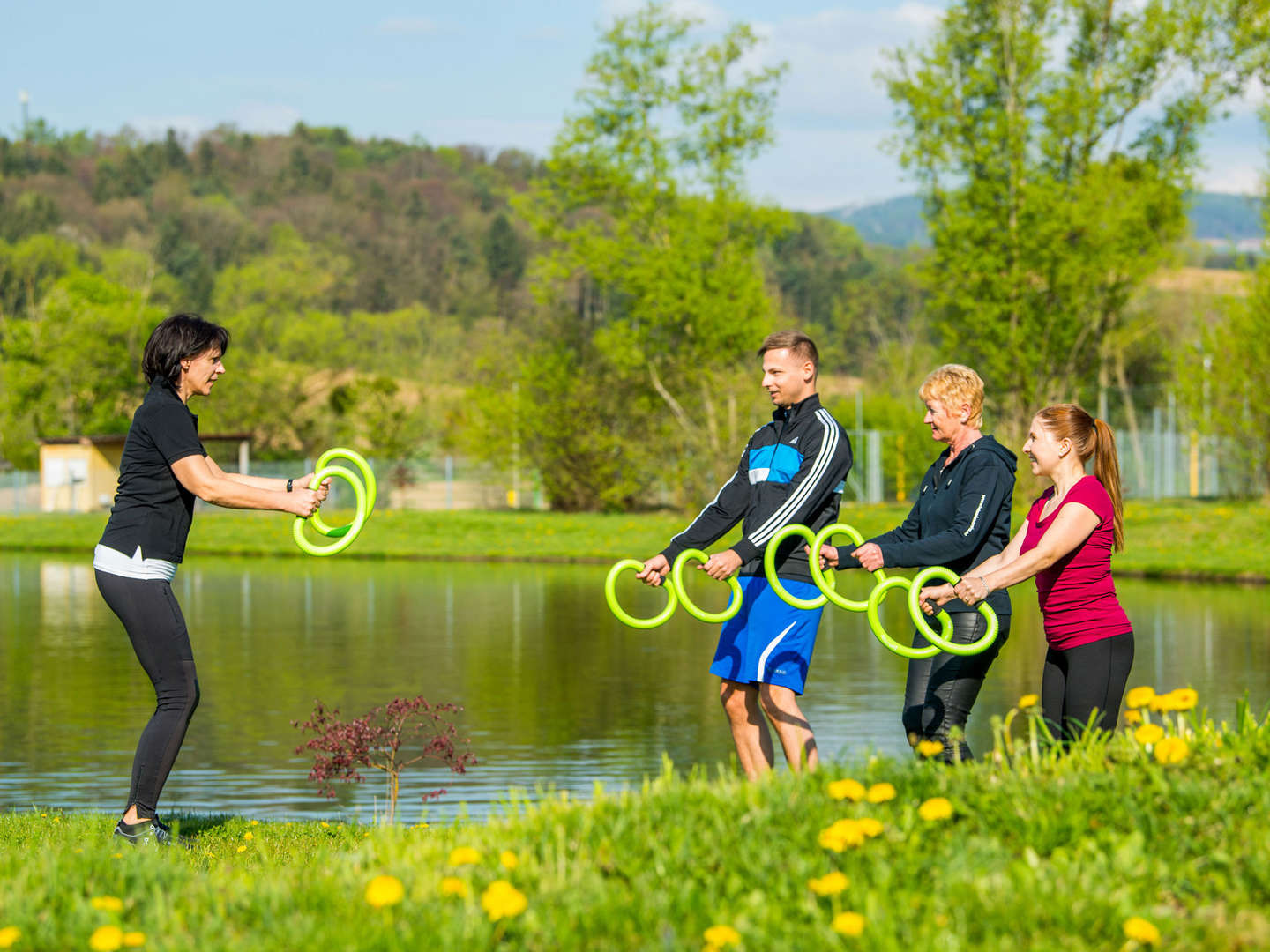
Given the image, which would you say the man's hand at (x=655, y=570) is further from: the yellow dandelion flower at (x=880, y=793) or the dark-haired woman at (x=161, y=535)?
the yellow dandelion flower at (x=880, y=793)

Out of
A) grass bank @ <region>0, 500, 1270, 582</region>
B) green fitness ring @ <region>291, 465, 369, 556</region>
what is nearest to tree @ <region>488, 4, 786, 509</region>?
grass bank @ <region>0, 500, 1270, 582</region>

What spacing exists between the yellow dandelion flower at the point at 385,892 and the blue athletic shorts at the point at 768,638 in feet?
8.42

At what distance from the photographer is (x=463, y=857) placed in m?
4.06

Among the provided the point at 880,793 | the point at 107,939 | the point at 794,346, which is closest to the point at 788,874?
the point at 880,793

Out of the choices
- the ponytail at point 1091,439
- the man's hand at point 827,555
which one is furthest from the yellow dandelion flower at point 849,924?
the ponytail at point 1091,439

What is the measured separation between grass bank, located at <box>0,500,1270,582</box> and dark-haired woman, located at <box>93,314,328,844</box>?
71.4 ft

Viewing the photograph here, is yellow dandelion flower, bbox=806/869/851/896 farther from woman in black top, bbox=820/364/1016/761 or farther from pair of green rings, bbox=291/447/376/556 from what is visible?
pair of green rings, bbox=291/447/376/556

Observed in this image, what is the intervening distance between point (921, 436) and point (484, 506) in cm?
1501

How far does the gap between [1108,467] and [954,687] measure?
45.0 inches

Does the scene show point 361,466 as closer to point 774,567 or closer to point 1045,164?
point 774,567

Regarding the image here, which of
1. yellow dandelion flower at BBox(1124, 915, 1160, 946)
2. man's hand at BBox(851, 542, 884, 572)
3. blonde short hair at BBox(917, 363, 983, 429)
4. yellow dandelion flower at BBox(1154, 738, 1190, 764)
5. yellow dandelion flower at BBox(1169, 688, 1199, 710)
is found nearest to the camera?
yellow dandelion flower at BBox(1124, 915, 1160, 946)

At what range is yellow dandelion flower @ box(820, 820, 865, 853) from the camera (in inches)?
158

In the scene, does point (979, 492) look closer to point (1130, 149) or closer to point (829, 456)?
point (829, 456)

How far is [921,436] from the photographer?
1745 inches
